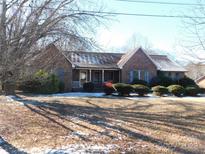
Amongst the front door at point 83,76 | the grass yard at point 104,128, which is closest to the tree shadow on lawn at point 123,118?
the grass yard at point 104,128

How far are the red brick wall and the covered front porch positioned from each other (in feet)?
4.54

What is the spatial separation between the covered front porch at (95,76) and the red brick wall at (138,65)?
138 centimetres

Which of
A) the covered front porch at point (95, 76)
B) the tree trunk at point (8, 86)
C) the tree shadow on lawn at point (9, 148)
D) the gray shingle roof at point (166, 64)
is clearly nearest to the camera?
the tree shadow on lawn at point (9, 148)

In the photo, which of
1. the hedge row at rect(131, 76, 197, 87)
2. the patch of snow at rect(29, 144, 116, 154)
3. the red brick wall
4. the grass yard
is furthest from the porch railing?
the patch of snow at rect(29, 144, 116, 154)

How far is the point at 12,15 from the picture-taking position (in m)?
12.6

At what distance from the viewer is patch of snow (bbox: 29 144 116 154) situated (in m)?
10.6

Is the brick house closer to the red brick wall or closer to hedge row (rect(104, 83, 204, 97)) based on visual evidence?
the red brick wall

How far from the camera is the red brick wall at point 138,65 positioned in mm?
39312

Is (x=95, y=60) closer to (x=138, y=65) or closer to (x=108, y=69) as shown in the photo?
(x=108, y=69)

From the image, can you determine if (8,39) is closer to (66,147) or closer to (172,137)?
(66,147)

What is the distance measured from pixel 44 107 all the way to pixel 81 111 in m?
2.19

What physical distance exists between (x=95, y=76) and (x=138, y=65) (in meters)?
5.08

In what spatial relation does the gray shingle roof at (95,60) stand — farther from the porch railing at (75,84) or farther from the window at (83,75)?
the porch railing at (75,84)

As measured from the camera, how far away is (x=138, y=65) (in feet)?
130
